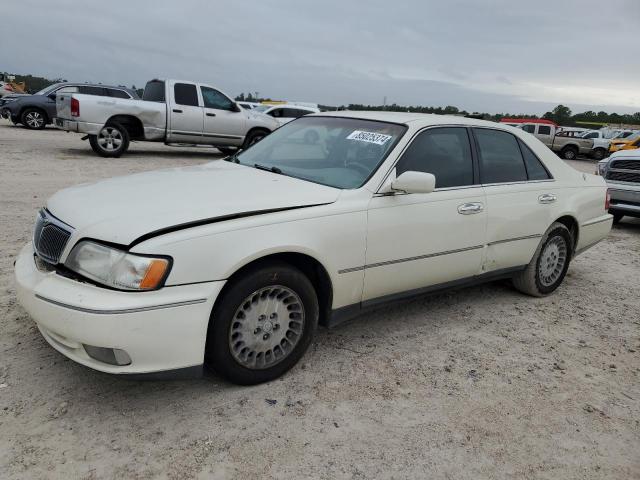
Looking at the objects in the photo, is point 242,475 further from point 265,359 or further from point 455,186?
point 455,186

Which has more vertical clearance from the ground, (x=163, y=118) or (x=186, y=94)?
(x=186, y=94)

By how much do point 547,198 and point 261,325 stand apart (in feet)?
9.56

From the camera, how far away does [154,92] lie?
12820 mm

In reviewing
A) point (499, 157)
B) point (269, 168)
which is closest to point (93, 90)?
point (269, 168)

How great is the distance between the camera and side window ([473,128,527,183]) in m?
4.18

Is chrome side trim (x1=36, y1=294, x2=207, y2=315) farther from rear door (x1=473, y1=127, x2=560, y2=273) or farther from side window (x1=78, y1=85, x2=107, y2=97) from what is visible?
side window (x1=78, y1=85, x2=107, y2=97)

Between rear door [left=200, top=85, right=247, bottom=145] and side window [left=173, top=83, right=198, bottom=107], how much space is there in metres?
0.23

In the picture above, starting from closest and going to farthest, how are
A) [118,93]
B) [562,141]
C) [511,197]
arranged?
[511,197] → [118,93] → [562,141]

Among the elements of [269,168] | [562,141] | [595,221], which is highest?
[562,141]

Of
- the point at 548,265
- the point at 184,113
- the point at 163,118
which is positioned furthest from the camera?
the point at 184,113

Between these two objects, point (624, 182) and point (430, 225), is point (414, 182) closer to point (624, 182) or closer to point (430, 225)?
point (430, 225)

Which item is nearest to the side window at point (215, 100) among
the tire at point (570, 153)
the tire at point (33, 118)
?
the tire at point (33, 118)

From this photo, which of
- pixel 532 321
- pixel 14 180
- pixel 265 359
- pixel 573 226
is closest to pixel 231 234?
pixel 265 359

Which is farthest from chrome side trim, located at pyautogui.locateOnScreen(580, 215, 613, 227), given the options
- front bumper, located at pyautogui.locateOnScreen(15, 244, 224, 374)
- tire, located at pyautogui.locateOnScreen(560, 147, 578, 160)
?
tire, located at pyautogui.locateOnScreen(560, 147, 578, 160)
